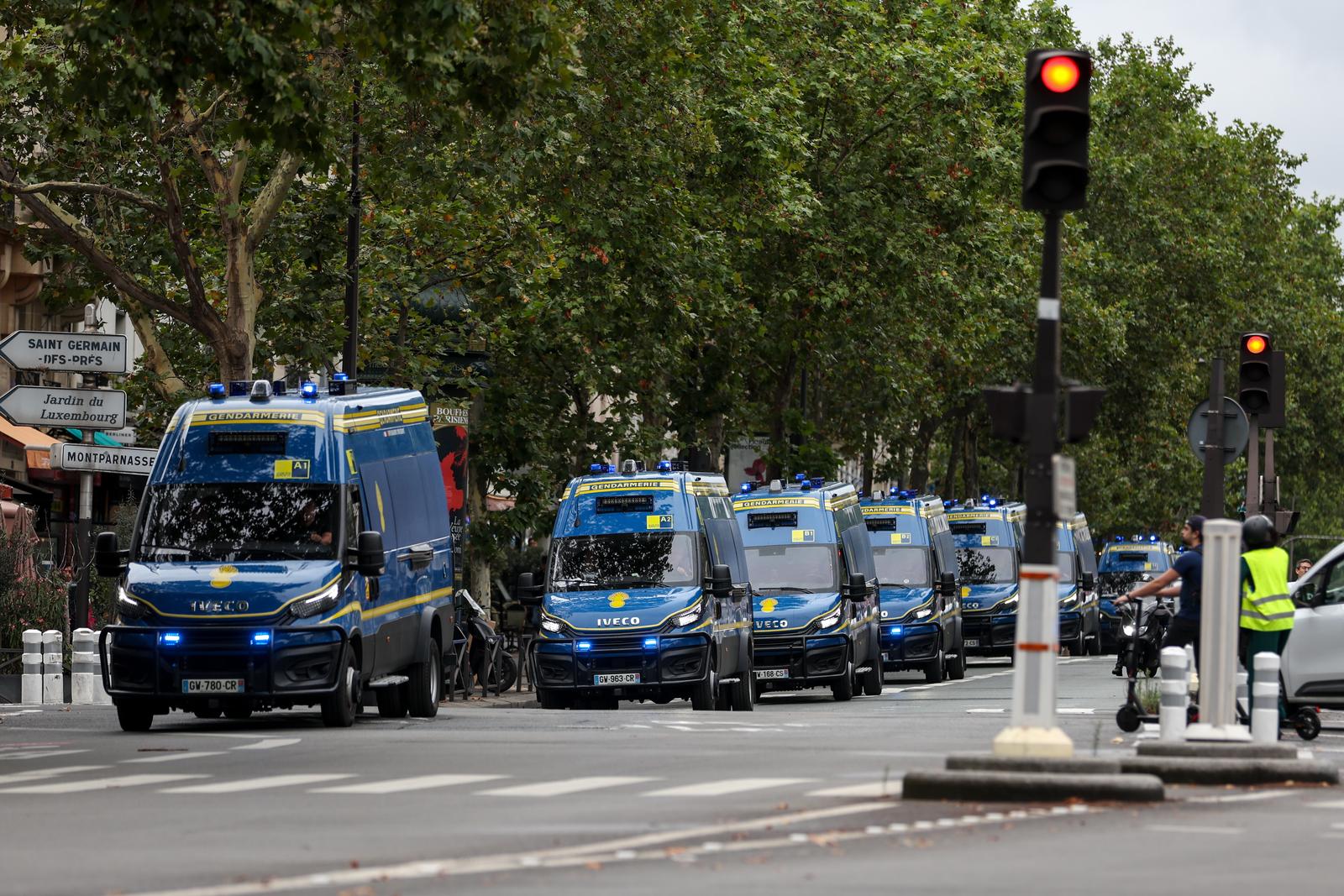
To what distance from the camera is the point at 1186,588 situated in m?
20.8

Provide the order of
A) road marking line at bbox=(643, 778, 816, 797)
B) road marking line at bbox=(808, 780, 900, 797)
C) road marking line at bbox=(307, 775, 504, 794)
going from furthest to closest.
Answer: road marking line at bbox=(307, 775, 504, 794), road marking line at bbox=(643, 778, 816, 797), road marking line at bbox=(808, 780, 900, 797)

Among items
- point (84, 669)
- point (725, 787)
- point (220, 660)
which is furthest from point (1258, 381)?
point (84, 669)

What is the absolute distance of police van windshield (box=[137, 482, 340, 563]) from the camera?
72.9ft

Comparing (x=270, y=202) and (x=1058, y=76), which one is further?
(x=270, y=202)

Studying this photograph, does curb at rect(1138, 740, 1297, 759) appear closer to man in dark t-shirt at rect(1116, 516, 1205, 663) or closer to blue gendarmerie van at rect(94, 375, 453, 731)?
man in dark t-shirt at rect(1116, 516, 1205, 663)

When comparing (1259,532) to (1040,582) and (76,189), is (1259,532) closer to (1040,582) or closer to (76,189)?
(1040,582)

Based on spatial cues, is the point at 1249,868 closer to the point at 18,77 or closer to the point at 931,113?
the point at 18,77

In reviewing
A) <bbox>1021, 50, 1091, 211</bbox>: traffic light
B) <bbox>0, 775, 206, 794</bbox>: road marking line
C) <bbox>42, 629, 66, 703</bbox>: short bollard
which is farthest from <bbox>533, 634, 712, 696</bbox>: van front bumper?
<bbox>1021, 50, 1091, 211</bbox>: traffic light

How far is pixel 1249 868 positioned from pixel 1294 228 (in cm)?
8599

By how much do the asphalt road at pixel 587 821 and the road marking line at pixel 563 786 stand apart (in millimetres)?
51

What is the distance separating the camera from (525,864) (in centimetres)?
1107

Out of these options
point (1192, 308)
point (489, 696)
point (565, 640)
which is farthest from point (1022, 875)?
point (1192, 308)

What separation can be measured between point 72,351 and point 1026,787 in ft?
47.7

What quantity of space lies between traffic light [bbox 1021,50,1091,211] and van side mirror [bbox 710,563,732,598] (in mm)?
13294
